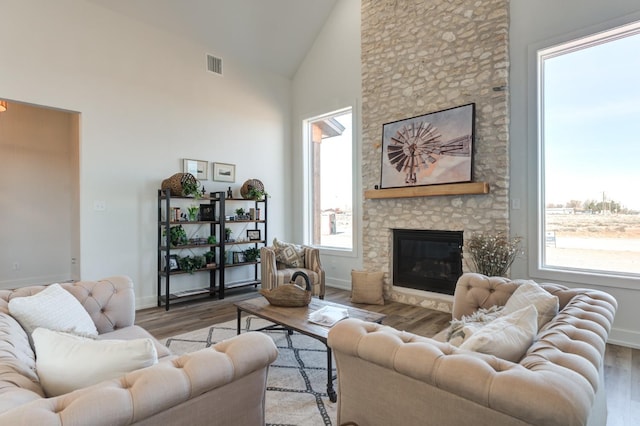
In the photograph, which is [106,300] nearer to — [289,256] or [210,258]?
[210,258]

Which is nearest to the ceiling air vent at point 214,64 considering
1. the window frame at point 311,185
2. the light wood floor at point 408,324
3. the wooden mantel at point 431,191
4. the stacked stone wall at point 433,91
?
the window frame at point 311,185

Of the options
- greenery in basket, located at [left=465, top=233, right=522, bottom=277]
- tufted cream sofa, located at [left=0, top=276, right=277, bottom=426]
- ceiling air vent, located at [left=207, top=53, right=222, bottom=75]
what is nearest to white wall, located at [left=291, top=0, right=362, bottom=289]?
ceiling air vent, located at [left=207, top=53, right=222, bottom=75]

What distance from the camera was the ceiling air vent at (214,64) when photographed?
16.9 feet

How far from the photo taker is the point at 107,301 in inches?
89.6

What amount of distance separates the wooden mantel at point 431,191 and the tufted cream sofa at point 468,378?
233 centimetres

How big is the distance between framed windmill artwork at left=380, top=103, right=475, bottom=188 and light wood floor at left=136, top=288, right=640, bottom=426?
66.1 inches

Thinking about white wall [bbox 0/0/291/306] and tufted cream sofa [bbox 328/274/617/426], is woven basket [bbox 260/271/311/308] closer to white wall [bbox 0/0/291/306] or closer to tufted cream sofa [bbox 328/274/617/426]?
tufted cream sofa [bbox 328/274/617/426]

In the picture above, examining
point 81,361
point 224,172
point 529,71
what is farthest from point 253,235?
point 81,361

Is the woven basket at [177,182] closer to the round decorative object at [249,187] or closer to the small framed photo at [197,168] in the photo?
the small framed photo at [197,168]

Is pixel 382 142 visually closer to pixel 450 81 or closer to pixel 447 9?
pixel 450 81

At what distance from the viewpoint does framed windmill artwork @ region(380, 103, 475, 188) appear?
4047 millimetres

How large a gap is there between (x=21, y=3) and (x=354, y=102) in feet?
13.7

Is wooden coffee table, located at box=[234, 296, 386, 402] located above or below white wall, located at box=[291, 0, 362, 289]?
below

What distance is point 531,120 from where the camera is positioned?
3.69m
